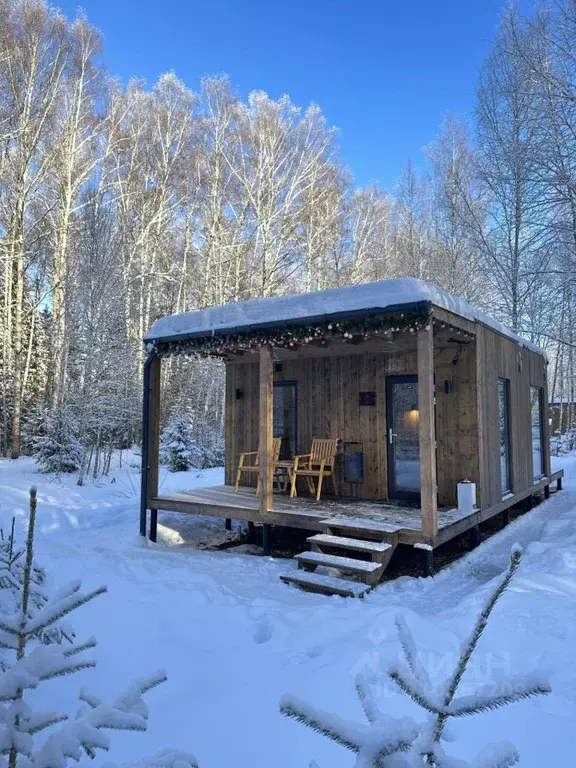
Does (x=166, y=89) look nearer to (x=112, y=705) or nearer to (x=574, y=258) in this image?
(x=574, y=258)

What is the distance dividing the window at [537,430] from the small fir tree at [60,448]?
8.73 m

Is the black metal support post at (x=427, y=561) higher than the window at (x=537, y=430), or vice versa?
the window at (x=537, y=430)

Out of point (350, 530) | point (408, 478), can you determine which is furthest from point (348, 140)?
point (350, 530)

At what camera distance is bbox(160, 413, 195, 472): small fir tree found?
12.1 metres

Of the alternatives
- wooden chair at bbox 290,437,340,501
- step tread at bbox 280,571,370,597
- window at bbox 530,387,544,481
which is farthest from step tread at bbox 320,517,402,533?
window at bbox 530,387,544,481

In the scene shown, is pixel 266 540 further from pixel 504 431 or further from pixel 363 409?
pixel 504 431

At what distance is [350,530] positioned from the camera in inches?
212

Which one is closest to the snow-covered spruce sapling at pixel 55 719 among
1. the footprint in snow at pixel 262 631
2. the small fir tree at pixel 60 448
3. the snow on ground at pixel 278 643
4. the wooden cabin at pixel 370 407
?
the snow on ground at pixel 278 643

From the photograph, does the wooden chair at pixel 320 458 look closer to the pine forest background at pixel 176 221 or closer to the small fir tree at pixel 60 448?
the pine forest background at pixel 176 221

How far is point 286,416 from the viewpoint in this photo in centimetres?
822

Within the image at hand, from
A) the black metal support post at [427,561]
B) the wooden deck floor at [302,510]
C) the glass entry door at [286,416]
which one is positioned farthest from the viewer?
the glass entry door at [286,416]

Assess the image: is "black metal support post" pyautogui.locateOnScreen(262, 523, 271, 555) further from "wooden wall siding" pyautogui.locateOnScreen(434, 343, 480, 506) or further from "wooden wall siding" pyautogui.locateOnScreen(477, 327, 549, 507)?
"wooden wall siding" pyautogui.locateOnScreen(477, 327, 549, 507)

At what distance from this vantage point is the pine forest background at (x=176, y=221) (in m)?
11.7

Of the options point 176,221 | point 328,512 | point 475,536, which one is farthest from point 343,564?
point 176,221
